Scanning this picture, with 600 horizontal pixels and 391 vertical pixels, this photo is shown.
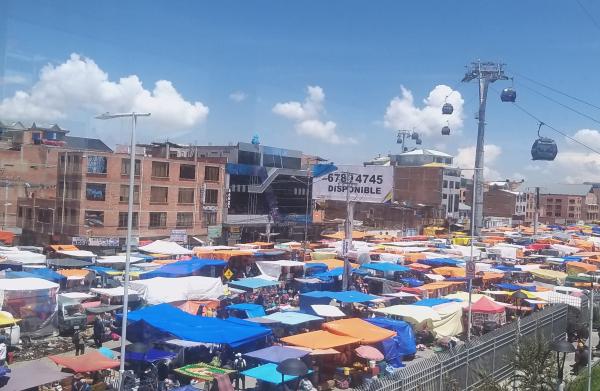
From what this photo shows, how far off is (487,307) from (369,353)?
669 centimetres

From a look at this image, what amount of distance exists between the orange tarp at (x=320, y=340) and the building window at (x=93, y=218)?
942 inches

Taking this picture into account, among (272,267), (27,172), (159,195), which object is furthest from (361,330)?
(27,172)

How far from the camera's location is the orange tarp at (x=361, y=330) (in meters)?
13.9

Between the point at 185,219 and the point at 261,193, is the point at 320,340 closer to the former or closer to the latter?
the point at 185,219

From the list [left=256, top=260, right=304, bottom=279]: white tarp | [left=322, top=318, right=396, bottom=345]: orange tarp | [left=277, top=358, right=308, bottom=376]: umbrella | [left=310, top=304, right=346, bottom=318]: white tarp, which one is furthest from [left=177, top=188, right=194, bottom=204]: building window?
[left=277, top=358, right=308, bottom=376]: umbrella

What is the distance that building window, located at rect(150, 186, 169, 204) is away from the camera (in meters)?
38.1

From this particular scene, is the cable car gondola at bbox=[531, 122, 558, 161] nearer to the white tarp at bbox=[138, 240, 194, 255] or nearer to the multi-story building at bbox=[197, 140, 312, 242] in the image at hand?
the multi-story building at bbox=[197, 140, 312, 242]

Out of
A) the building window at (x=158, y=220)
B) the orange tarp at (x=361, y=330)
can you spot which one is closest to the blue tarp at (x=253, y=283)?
the orange tarp at (x=361, y=330)

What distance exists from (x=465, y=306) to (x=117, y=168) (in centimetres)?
2327

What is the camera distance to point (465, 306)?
60.5ft

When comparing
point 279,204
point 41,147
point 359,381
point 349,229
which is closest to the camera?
point 359,381

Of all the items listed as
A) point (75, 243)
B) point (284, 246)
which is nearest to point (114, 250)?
point (75, 243)

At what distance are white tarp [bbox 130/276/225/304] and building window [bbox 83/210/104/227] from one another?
55.8 feet

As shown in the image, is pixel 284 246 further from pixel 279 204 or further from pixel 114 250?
pixel 279 204
